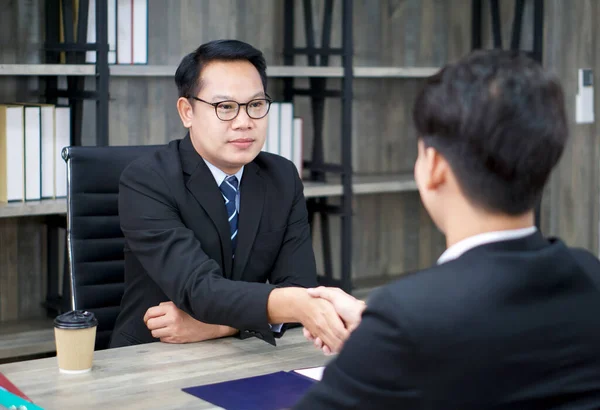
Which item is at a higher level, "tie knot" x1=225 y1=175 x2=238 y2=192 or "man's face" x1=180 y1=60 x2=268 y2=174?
"man's face" x1=180 y1=60 x2=268 y2=174

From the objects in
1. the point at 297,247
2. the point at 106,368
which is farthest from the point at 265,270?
the point at 106,368

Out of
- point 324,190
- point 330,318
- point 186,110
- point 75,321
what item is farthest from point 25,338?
point 330,318

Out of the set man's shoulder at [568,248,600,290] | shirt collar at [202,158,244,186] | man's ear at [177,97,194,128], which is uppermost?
man's ear at [177,97,194,128]

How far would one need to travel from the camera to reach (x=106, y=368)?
1.66 m

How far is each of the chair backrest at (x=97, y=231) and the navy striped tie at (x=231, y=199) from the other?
246 millimetres

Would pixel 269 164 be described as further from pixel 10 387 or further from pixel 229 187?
pixel 10 387

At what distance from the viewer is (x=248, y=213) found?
220 centimetres

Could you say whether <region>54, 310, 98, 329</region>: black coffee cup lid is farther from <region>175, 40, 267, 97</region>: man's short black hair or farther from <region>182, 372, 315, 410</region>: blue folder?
<region>175, 40, 267, 97</region>: man's short black hair

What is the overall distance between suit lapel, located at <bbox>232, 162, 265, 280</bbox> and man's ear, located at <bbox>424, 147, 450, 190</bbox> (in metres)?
1.17

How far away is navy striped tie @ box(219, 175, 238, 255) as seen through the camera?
220 cm

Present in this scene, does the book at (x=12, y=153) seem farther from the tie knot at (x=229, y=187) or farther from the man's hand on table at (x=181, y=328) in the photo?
the man's hand on table at (x=181, y=328)

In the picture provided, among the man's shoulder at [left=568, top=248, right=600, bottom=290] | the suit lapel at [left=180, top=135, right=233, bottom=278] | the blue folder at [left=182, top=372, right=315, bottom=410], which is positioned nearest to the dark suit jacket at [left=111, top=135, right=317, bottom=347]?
the suit lapel at [left=180, top=135, right=233, bottom=278]

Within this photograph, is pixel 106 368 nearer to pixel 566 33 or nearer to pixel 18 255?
pixel 18 255

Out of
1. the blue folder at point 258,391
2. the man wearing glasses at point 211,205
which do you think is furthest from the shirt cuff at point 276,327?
the blue folder at point 258,391
